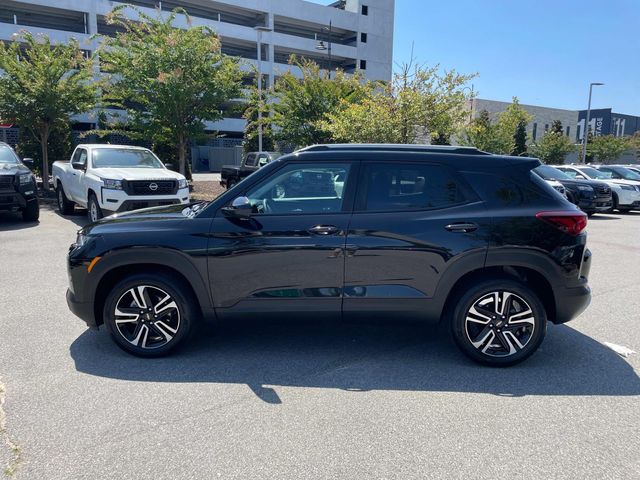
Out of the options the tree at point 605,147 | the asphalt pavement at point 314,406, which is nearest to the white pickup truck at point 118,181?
the asphalt pavement at point 314,406

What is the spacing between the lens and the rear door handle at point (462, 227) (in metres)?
4.04

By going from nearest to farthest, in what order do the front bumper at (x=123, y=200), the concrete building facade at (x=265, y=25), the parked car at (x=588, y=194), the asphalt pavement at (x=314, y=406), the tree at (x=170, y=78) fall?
the asphalt pavement at (x=314, y=406) < the front bumper at (x=123, y=200) < the tree at (x=170, y=78) < the parked car at (x=588, y=194) < the concrete building facade at (x=265, y=25)

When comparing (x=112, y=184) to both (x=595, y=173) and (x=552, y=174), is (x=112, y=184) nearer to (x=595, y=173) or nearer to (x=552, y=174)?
(x=552, y=174)

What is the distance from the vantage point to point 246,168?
20219 mm

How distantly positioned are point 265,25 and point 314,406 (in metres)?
51.6

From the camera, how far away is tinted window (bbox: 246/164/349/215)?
4199mm

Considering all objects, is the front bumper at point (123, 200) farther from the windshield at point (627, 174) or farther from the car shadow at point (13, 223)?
the windshield at point (627, 174)

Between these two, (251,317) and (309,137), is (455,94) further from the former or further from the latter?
(251,317)

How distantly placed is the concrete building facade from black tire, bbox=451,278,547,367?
37564 millimetres

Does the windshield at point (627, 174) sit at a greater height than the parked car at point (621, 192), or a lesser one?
greater

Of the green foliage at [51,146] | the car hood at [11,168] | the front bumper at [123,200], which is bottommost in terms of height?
the front bumper at [123,200]

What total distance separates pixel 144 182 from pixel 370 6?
174 ft

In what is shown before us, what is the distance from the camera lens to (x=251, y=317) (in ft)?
13.8

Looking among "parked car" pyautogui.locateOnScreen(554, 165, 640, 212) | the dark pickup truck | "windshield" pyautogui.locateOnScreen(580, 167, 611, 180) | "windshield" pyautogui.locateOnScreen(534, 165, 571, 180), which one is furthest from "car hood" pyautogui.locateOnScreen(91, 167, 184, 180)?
"windshield" pyautogui.locateOnScreen(580, 167, 611, 180)
